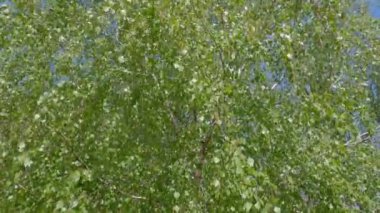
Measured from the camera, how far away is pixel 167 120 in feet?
16.4

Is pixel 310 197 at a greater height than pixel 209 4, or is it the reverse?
pixel 209 4

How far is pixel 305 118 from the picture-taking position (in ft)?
16.5

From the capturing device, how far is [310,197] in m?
5.34

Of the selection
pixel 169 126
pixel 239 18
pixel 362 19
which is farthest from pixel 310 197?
pixel 362 19

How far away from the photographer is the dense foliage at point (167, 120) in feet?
14.5

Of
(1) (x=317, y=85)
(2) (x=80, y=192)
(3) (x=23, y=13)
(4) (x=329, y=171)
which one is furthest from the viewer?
(1) (x=317, y=85)

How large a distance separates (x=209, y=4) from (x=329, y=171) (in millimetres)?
2039

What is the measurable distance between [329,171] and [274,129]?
0.74m

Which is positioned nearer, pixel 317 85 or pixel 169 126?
pixel 169 126

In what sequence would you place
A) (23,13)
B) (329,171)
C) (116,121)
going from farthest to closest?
(23,13)
(329,171)
(116,121)

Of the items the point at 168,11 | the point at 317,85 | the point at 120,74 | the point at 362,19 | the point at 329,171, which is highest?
the point at 168,11

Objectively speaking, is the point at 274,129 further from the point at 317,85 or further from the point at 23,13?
the point at 23,13

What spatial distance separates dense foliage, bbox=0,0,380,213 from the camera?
4406 millimetres

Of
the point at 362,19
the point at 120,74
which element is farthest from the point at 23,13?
the point at 362,19
